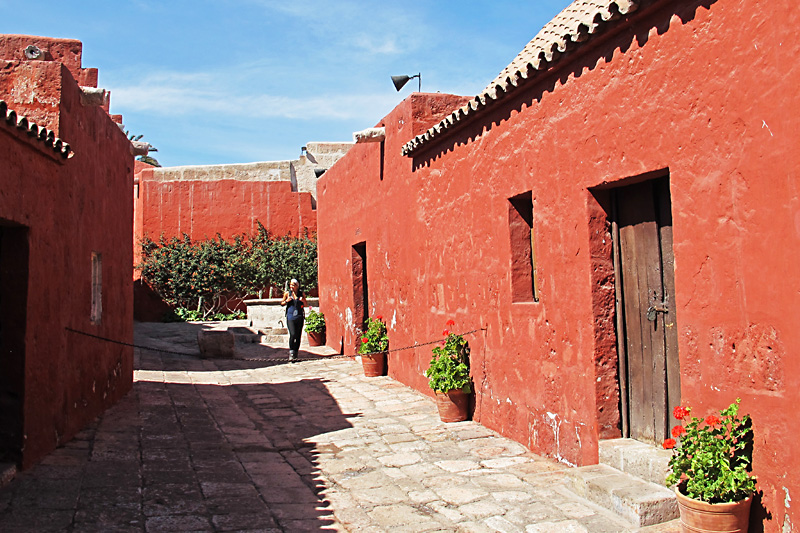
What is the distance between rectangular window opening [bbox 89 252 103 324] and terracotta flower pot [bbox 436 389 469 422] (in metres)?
4.26

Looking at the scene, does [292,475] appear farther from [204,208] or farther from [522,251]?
[204,208]

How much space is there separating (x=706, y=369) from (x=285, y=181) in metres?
18.5

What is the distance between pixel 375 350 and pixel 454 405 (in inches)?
146

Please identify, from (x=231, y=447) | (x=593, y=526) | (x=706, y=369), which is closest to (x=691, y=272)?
(x=706, y=369)

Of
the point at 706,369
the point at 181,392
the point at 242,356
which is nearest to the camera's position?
the point at 706,369

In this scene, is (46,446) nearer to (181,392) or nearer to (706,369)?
(181,392)

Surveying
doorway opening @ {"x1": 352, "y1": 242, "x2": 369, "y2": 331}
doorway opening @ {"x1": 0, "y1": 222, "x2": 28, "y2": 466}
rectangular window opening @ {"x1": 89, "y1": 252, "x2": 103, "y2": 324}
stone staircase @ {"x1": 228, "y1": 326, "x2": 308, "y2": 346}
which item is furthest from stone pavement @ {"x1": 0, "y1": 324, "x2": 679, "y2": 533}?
stone staircase @ {"x1": 228, "y1": 326, "x2": 308, "y2": 346}

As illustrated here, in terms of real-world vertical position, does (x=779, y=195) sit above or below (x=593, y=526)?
above

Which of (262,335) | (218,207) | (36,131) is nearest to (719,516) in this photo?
(36,131)

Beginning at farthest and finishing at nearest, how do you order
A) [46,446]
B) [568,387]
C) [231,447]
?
[231,447], [46,446], [568,387]

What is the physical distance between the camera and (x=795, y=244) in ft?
11.7

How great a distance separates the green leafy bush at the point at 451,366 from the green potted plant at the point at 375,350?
336 cm

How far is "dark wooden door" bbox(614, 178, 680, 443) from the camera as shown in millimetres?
4891

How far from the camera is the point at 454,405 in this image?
7660 millimetres
